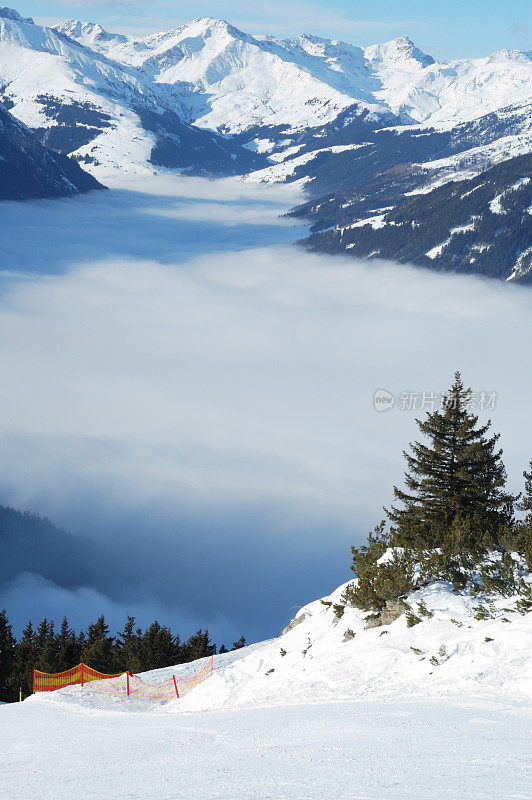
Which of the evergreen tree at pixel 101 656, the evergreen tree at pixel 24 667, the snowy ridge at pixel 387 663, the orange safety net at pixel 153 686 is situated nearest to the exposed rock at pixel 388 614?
the snowy ridge at pixel 387 663

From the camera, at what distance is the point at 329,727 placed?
1253cm

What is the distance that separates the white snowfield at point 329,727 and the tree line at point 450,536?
1.92ft

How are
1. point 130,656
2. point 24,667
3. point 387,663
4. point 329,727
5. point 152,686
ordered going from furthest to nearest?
point 24,667, point 130,656, point 152,686, point 387,663, point 329,727

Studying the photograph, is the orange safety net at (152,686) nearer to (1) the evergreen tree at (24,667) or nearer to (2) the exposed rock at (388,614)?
(2) the exposed rock at (388,614)

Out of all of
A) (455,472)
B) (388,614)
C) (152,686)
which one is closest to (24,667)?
(152,686)

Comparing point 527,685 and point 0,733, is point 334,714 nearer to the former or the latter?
point 527,685

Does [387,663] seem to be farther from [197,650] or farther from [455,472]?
[197,650]

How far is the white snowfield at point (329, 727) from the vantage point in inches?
364

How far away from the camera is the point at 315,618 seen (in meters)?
24.0

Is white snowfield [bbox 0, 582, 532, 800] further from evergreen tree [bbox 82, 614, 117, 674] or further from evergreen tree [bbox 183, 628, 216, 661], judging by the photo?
evergreen tree [bbox 183, 628, 216, 661]

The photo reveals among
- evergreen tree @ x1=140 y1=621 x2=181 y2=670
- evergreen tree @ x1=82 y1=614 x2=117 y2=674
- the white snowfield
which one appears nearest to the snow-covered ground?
the white snowfield

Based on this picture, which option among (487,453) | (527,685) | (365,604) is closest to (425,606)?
(365,604)

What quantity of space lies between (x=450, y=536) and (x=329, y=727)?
31.4ft

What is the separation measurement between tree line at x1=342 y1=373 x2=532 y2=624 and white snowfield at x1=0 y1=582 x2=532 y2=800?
1.92 feet
